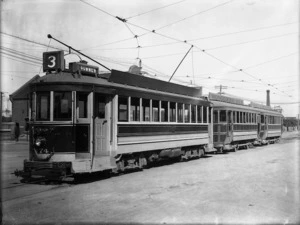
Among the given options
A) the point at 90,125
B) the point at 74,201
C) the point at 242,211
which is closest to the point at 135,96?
the point at 90,125

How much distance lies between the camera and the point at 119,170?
10352 mm

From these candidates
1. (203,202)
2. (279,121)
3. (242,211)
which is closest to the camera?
(242,211)

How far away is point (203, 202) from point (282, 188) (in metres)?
Result: 2.63

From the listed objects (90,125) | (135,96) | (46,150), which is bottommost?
(46,150)

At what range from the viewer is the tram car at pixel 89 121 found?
8.55 metres

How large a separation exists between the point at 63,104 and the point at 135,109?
2.61 metres

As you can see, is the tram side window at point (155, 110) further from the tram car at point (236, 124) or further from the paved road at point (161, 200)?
the tram car at point (236, 124)

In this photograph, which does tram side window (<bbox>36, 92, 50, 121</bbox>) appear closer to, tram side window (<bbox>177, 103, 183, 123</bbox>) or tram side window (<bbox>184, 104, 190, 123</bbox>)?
tram side window (<bbox>177, 103, 183, 123</bbox>)

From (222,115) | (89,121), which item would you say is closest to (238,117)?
(222,115)

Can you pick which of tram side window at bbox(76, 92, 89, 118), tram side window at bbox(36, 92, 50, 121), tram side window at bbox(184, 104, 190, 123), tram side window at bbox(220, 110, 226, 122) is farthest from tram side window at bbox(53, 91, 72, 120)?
tram side window at bbox(220, 110, 226, 122)

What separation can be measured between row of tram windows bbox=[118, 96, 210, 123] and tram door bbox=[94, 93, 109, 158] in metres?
0.53

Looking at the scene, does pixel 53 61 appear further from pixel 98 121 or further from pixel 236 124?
pixel 236 124

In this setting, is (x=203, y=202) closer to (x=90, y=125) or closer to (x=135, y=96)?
(x=90, y=125)

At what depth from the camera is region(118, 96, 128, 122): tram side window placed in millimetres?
9906
